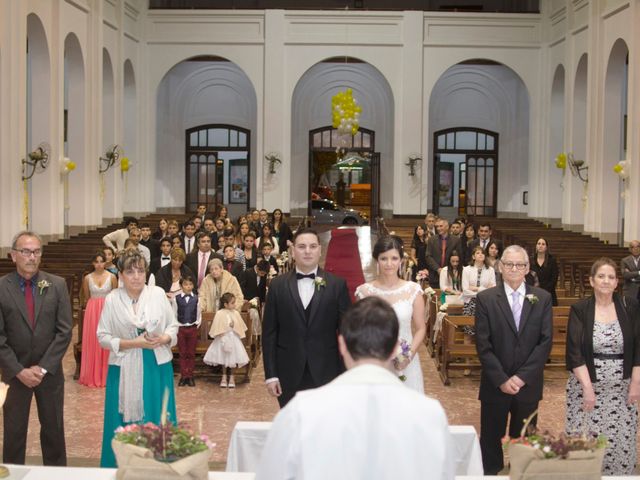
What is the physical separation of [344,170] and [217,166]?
15.9 ft

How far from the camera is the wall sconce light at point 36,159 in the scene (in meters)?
17.9

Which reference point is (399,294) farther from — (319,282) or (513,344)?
(513,344)

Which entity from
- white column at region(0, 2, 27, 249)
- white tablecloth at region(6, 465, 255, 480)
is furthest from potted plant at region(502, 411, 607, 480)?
white column at region(0, 2, 27, 249)

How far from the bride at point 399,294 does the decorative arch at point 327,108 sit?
25304 millimetres

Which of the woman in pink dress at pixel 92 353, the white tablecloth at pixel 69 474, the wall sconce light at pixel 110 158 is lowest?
the woman in pink dress at pixel 92 353

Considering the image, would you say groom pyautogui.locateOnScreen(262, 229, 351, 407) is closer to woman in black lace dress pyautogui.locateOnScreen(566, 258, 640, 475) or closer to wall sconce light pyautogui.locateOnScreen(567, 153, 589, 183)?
woman in black lace dress pyautogui.locateOnScreen(566, 258, 640, 475)

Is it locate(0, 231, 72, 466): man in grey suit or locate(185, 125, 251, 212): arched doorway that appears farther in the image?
locate(185, 125, 251, 212): arched doorway

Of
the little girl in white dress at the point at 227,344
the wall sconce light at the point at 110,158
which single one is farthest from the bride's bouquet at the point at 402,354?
the wall sconce light at the point at 110,158

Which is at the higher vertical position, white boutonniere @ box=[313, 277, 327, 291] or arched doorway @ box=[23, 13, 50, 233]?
arched doorway @ box=[23, 13, 50, 233]

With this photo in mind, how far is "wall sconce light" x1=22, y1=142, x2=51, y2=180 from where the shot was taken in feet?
58.8

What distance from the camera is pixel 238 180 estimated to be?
104 feet

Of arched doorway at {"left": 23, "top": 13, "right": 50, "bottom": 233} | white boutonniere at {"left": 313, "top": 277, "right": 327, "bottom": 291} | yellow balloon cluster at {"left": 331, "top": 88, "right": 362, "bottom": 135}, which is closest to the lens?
white boutonniere at {"left": 313, "top": 277, "right": 327, "bottom": 291}

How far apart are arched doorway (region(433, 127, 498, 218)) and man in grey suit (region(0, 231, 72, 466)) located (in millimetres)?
26238

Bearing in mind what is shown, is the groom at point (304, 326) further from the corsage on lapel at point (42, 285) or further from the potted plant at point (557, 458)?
the potted plant at point (557, 458)
